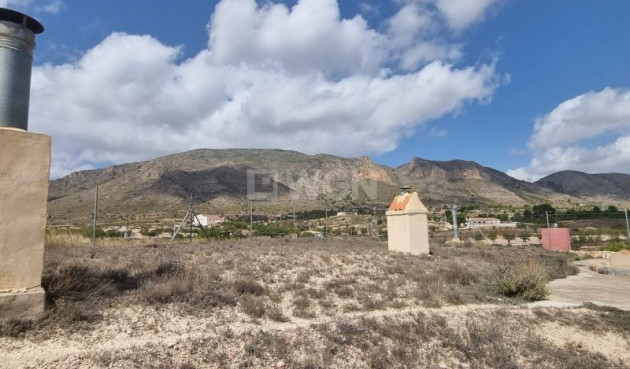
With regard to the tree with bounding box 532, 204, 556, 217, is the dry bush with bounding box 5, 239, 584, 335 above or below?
below

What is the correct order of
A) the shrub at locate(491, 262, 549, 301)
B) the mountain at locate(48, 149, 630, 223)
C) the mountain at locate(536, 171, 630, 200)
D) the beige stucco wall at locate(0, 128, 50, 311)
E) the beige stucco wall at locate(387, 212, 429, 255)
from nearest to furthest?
1. the beige stucco wall at locate(0, 128, 50, 311)
2. the shrub at locate(491, 262, 549, 301)
3. the beige stucco wall at locate(387, 212, 429, 255)
4. the mountain at locate(48, 149, 630, 223)
5. the mountain at locate(536, 171, 630, 200)

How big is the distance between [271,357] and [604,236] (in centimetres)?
3649

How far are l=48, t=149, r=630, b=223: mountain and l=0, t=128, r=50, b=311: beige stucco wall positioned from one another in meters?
54.1

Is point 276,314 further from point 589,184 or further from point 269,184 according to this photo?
point 589,184

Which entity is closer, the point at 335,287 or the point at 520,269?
the point at 335,287

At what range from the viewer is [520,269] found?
11742 mm

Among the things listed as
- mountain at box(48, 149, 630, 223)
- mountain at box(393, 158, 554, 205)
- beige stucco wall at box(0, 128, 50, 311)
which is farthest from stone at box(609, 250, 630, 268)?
mountain at box(393, 158, 554, 205)

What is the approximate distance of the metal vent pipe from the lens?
5.76 m

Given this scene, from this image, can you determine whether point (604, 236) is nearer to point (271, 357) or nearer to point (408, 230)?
point (408, 230)

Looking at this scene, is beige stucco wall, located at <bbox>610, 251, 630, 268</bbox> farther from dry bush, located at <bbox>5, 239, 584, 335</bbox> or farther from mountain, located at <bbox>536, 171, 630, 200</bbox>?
mountain, located at <bbox>536, 171, 630, 200</bbox>

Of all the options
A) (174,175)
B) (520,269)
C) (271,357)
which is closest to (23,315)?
(271,357)

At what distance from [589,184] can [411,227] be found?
160810 millimetres

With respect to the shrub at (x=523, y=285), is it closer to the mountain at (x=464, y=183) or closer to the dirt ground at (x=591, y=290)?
the dirt ground at (x=591, y=290)

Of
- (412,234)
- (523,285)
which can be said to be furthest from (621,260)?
(523,285)
